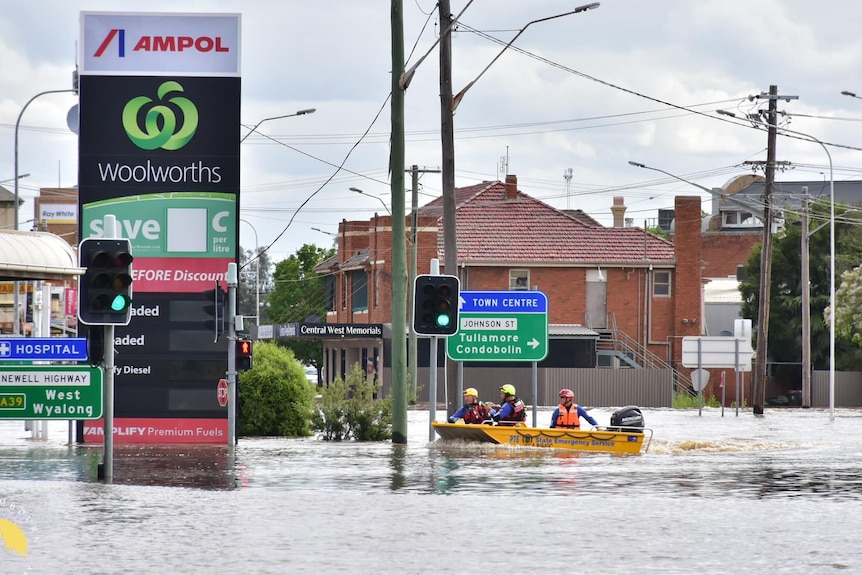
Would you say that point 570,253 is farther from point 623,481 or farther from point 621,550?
point 621,550

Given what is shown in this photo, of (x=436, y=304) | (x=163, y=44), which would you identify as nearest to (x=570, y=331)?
(x=163, y=44)

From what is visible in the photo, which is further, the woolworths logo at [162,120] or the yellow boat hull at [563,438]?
the woolworths logo at [162,120]

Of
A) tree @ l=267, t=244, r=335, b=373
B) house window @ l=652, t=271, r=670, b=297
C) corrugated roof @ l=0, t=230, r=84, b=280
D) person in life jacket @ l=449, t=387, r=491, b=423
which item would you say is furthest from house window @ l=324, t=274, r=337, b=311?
corrugated roof @ l=0, t=230, r=84, b=280

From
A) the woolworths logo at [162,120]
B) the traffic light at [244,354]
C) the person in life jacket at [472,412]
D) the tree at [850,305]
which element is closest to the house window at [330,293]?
the tree at [850,305]

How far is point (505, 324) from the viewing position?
3166 centimetres

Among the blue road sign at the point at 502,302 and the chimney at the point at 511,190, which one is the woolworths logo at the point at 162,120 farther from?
the chimney at the point at 511,190

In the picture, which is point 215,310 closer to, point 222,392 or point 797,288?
point 222,392

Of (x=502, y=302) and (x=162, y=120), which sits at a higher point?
(x=162, y=120)

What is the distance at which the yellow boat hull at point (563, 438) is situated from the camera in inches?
1092

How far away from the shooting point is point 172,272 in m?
30.0

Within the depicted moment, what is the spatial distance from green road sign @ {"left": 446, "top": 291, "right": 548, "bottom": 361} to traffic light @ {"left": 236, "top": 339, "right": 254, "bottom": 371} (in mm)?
4787

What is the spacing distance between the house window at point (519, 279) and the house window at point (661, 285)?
6053 millimetres

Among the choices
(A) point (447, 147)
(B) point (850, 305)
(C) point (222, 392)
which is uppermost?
(A) point (447, 147)

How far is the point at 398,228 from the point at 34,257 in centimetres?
1352
